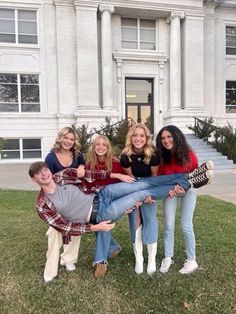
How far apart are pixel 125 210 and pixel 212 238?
201 cm

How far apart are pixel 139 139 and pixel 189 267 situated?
1560 mm

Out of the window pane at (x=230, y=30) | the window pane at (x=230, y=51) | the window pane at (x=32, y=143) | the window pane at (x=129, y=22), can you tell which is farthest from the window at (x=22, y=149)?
the window pane at (x=230, y=30)

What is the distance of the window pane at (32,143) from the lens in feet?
59.8

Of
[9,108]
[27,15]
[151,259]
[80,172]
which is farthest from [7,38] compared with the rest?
[151,259]

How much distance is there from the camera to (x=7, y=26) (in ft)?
58.1

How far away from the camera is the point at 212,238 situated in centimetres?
489

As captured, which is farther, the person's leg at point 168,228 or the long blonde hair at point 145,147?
the person's leg at point 168,228

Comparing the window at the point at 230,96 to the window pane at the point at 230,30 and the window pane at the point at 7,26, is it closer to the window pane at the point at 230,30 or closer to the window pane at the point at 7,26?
the window pane at the point at 230,30

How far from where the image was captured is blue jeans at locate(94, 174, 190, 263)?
11.4 feet

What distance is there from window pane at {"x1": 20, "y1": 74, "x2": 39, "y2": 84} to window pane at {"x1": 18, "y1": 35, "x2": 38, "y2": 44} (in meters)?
1.74

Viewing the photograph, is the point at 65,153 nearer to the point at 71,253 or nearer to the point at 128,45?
the point at 71,253

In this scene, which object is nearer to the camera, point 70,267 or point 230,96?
point 70,267

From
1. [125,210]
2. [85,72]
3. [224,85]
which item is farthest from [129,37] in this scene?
[125,210]

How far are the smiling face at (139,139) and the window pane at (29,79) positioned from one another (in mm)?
15873
